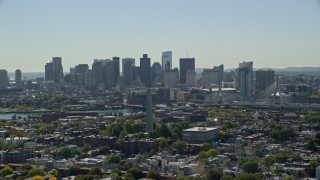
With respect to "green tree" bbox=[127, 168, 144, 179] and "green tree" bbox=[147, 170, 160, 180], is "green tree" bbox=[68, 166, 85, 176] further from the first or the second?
"green tree" bbox=[147, 170, 160, 180]

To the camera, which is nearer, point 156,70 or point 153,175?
point 153,175

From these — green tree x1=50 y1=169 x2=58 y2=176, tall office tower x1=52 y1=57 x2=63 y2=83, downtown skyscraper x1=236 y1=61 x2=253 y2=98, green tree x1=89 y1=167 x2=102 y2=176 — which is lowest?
green tree x1=50 y1=169 x2=58 y2=176

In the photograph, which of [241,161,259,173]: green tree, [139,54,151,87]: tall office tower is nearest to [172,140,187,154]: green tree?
[241,161,259,173]: green tree

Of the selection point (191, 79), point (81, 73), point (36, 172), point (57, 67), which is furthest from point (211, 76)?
point (36, 172)

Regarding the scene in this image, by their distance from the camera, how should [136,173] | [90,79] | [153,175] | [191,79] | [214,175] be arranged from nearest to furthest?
[214,175] → [153,175] → [136,173] → [191,79] → [90,79]

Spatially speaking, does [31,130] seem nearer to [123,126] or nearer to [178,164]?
[123,126]

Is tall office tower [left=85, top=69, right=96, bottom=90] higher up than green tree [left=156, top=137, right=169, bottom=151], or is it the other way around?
tall office tower [left=85, top=69, right=96, bottom=90]

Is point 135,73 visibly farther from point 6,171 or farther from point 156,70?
point 6,171

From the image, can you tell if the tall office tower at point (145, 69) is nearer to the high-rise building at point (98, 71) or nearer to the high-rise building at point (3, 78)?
the high-rise building at point (98, 71)

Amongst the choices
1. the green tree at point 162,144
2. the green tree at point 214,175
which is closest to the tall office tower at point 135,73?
the green tree at point 162,144
